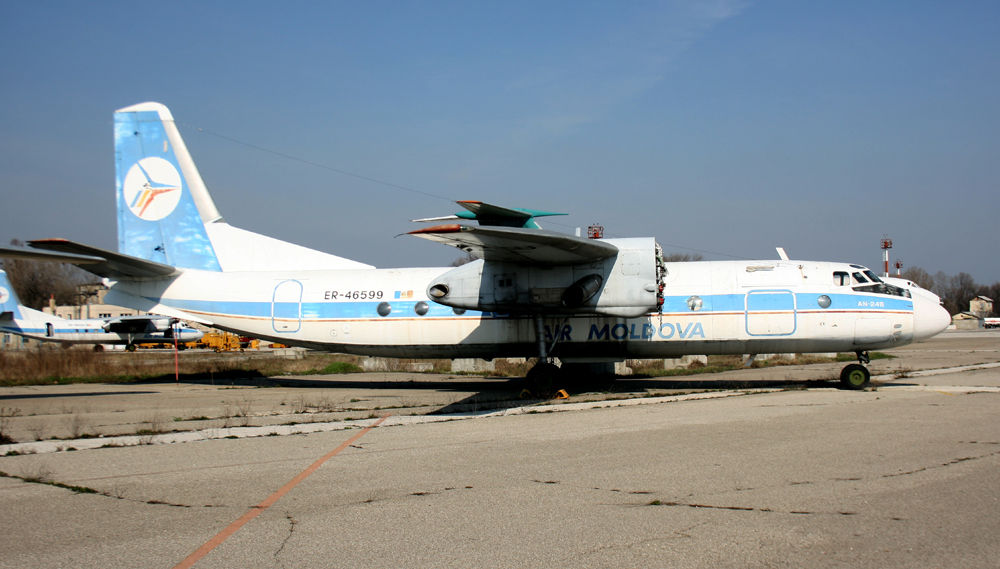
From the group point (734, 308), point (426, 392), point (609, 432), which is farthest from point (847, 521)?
point (426, 392)

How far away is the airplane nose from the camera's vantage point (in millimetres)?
16578

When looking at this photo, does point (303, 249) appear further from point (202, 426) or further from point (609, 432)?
point (609, 432)

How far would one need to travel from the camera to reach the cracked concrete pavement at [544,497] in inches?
192

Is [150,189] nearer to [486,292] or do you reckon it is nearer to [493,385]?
[486,292]

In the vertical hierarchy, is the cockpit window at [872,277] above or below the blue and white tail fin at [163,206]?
below

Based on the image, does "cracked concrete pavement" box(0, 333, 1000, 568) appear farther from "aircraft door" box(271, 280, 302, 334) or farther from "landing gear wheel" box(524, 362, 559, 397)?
"aircraft door" box(271, 280, 302, 334)

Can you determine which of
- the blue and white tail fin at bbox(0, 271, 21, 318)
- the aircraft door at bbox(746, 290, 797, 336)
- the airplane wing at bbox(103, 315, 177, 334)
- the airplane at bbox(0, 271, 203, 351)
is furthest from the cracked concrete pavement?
the airplane wing at bbox(103, 315, 177, 334)

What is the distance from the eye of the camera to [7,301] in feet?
135

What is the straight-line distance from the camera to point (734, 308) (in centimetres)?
1692

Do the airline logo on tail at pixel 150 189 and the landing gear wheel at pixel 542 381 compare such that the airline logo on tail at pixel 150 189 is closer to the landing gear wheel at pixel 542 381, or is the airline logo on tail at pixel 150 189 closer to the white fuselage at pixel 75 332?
the landing gear wheel at pixel 542 381

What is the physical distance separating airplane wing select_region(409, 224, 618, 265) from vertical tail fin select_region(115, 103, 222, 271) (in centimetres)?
983

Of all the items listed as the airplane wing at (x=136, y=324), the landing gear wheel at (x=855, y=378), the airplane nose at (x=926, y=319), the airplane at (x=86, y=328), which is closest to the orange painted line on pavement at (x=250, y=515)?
the landing gear wheel at (x=855, y=378)

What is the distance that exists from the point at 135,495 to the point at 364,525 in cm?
277

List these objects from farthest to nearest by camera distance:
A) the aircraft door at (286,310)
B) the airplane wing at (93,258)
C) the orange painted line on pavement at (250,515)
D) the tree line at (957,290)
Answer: the tree line at (957,290), the aircraft door at (286,310), the airplane wing at (93,258), the orange painted line on pavement at (250,515)
